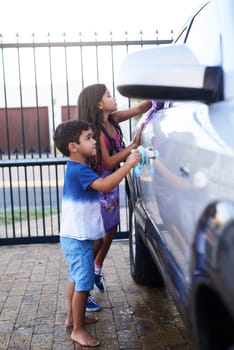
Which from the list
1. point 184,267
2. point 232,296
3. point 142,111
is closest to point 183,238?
point 184,267

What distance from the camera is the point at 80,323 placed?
3061 millimetres

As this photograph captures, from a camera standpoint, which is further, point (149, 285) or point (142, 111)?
point (149, 285)

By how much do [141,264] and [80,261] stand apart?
1.12 m

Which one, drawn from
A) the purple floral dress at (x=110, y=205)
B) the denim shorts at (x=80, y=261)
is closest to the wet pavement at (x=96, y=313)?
the denim shorts at (x=80, y=261)

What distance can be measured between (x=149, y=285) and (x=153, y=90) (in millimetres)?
2715

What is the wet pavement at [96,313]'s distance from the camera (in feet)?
10.2

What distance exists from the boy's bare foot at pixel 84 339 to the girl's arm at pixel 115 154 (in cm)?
111

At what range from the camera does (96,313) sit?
359cm

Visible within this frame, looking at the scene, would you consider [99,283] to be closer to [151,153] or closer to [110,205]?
[110,205]

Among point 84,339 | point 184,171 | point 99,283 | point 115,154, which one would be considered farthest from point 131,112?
point 184,171

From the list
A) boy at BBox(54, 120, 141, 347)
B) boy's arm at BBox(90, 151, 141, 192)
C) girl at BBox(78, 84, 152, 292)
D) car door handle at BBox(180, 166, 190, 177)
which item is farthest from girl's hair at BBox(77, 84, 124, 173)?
car door handle at BBox(180, 166, 190, 177)

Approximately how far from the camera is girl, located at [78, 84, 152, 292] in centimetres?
336

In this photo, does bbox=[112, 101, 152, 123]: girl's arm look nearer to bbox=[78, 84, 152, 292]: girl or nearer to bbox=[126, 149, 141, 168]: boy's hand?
bbox=[78, 84, 152, 292]: girl

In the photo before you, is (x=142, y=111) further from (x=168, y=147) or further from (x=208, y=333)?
(x=208, y=333)
